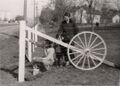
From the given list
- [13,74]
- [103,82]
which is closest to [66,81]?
[103,82]

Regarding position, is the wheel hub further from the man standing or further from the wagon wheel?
the man standing

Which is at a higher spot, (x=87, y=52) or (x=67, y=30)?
(x=67, y=30)

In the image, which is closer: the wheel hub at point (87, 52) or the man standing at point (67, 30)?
the wheel hub at point (87, 52)

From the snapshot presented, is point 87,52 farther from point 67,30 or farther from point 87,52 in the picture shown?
point 67,30

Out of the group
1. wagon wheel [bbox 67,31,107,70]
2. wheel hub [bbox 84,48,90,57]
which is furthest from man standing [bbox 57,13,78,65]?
wheel hub [bbox 84,48,90,57]

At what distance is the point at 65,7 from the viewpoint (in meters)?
27.6

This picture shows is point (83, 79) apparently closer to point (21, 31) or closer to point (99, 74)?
point (99, 74)

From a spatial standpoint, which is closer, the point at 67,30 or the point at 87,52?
the point at 87,52

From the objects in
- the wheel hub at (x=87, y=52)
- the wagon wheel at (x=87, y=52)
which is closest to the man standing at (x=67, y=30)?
the wagon wheel at (x=87, y=52)

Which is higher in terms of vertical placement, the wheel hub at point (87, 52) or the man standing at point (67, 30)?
the man standing at point (67, 30)

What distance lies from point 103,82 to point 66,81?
862mm

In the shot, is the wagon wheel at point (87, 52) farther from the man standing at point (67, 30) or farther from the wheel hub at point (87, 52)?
the man standing at point (67, 30)

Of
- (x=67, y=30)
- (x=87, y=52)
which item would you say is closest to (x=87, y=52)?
(x=87, y=52)

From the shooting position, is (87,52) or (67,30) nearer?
(87,52)
